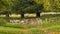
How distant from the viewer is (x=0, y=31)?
15.2m

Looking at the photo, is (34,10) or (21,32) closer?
(21,32)

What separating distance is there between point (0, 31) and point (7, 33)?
1.75ft

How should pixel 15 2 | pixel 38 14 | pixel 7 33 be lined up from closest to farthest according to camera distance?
pixel 7 33
pixel 15 2
pixel 38 14

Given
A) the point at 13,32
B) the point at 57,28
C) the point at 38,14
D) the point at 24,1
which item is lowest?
the point at 38,14

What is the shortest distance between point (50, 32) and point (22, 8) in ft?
53.9

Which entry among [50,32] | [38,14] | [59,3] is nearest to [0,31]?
[50,32]

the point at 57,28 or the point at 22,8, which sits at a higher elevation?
the point at 57,28

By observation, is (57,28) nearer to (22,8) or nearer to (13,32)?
(13,32)

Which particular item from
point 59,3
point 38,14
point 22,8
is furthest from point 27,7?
point 59,3

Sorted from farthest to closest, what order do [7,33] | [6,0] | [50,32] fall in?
1. [6,0]
2. [50,32]
3. [7,33]

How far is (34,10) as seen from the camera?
3319cm

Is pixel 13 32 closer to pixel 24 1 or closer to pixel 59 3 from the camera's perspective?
pixel 59 3

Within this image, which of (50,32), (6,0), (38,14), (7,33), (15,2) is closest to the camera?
(7,33)

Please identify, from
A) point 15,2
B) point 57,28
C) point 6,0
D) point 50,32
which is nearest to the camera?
point 50,32
